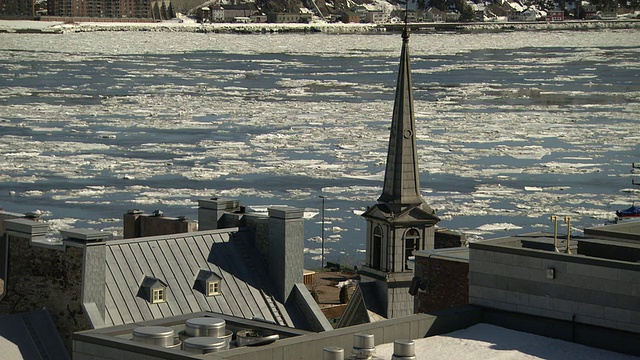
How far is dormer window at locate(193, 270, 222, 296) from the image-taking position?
62.1ft

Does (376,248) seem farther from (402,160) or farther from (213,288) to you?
(213,288)

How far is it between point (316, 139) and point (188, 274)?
1572 inches

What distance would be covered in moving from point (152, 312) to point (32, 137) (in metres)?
42.0

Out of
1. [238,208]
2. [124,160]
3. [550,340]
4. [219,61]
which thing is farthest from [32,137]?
[219,61]

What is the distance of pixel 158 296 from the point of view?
1814 cm

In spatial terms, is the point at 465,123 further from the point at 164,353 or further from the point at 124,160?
the point at 164,353

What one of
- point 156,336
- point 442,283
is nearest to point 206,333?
point 156,336

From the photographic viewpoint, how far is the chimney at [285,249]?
1970cm

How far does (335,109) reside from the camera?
73188 mm

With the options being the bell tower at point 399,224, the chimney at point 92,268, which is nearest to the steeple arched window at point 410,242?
the bell tower at point 399,224

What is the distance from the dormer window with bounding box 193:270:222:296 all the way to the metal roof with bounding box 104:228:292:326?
0.06 meters

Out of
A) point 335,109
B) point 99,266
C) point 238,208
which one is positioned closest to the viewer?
point 99,266

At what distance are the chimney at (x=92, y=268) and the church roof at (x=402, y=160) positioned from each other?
6.58 metres

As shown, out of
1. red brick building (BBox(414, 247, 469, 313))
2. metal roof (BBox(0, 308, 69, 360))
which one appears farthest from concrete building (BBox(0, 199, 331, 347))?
red brick building (BBox(414, 247, 469, 313))
